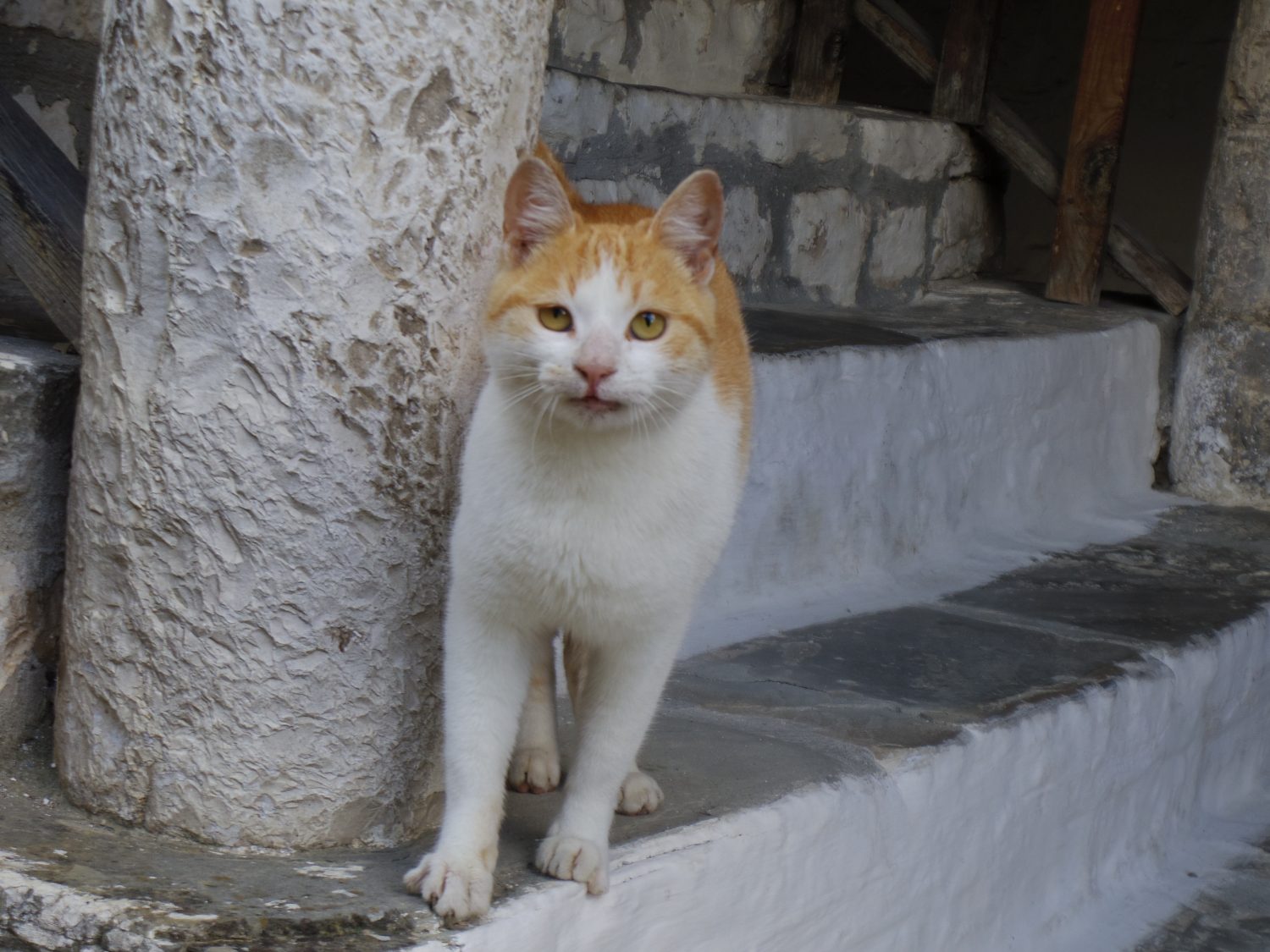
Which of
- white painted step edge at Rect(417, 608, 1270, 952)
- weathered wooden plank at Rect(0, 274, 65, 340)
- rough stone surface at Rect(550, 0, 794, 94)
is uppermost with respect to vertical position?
rough stone surface at Rect(550, 0, 794, 94)

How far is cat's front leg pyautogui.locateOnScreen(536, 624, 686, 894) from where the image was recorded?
1.82 meters

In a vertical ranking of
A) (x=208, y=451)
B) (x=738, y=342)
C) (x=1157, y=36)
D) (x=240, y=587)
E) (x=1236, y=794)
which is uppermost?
(x=1157, y=36)

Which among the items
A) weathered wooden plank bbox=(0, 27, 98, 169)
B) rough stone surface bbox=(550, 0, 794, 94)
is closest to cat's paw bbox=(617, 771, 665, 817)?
weathered wooden plank bbox=(0, 27, 98, 169)

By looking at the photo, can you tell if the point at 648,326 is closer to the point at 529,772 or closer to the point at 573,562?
the point at 573,562

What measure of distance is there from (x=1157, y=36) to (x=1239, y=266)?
6.70 ft

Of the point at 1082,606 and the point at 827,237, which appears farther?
the point at 827,237

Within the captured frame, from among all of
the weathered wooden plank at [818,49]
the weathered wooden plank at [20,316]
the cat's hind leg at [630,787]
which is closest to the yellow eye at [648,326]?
the cat's hind leg at [630,787]

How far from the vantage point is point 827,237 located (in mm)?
4367

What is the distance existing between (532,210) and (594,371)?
10.1 inches

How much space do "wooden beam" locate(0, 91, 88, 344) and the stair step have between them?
142 centimetres

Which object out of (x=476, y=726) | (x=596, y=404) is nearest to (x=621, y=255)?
→ (x=596, y=404)

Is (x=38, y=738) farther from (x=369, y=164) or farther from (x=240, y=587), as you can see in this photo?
(x=369, y=164)

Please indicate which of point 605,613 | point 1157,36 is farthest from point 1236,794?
point 1157,36

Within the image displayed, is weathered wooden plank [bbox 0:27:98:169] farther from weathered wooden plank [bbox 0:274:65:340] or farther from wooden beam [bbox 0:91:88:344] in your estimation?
wooden beam [bbox 0:91:88:344]
